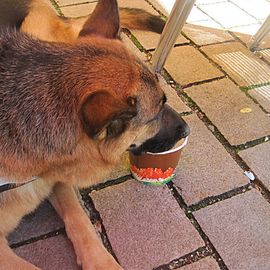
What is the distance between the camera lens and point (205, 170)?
2.03m

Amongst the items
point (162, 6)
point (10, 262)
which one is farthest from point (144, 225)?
point (162, 6)

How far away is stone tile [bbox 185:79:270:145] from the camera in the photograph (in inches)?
88.3

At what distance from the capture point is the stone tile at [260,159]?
6.65 feet

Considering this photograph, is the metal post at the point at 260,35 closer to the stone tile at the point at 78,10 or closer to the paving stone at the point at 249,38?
the paving stone at the point at 249,38

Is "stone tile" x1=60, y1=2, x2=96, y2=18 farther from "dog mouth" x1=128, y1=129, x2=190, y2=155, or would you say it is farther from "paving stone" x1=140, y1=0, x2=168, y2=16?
"dog mouth" x1=128, y1=129, x2=190, y2=155

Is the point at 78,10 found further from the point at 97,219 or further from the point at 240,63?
the point at 97,219

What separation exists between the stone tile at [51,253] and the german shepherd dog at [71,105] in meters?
0.14

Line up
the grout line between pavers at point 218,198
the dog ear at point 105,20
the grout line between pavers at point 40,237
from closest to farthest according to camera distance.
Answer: the dog ear at point 105,20
the grout line between pavers at point 40,237
the grout line between pavers at point 218,198

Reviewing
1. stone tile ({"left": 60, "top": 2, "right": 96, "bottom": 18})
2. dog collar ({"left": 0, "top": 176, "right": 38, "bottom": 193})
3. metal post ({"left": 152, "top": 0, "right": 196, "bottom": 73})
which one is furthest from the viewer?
stone tile ({"left": 60, "top": 2, "right": 96, "bottom": 18})

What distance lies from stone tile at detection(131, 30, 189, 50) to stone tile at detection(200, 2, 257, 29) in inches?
18.7

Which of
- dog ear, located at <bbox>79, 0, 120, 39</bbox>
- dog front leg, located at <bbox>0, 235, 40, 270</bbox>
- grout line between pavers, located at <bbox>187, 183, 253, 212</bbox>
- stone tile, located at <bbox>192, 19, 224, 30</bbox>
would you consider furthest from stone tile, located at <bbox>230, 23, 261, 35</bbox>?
dog front leg, located at <bbox>0, 235, 40, 270</bbox>

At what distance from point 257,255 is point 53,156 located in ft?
3.39

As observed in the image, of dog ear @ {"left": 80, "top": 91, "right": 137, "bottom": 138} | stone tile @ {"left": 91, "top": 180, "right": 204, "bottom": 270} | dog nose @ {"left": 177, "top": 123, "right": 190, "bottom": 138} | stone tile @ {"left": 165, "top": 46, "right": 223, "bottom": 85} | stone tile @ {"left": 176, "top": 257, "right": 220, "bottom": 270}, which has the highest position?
dog ear @ {"left": 80, "top": 91, "right": 137, "bottom": 138}

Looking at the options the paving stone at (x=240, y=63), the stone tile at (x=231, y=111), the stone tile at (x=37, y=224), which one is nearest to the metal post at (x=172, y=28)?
the stone tile at (x=231, y=111)
